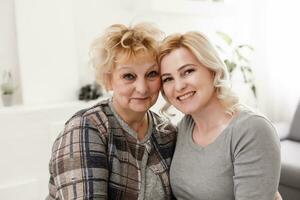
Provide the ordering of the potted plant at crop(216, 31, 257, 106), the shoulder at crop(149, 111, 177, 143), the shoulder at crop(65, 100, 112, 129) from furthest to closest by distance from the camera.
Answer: the potted plant at crop(216, 31, 257, 106)
the shoulder at crop(149, 111, 177, 143)
the shoulder at crop(65, 100, 112, 129)

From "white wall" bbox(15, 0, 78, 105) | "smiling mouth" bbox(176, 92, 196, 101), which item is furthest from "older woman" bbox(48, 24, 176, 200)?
"white wall" bbox(15, 0, 78, 105)

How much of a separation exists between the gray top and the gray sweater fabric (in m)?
0.07

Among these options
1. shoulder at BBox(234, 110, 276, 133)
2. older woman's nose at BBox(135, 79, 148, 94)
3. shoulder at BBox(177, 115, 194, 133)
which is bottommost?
shoulder at BBox(177, 115, 194, 133)

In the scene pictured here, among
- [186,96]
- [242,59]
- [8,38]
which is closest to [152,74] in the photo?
[186,96]

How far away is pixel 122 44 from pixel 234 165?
22.5 inches

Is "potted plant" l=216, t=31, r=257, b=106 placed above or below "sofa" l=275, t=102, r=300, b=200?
above

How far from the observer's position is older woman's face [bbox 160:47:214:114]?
1.36 m

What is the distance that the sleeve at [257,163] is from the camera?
1218mm

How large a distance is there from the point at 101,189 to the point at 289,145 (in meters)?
2.23

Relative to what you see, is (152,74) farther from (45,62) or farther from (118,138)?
(45,62)

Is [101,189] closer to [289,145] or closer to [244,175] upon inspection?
[244,175]

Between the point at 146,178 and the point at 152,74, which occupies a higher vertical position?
the point at 152,74

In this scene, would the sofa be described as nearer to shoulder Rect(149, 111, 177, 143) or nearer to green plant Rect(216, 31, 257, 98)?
green plant Rect(216, 31, 257, 98)

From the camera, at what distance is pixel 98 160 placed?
1239 millimetres
